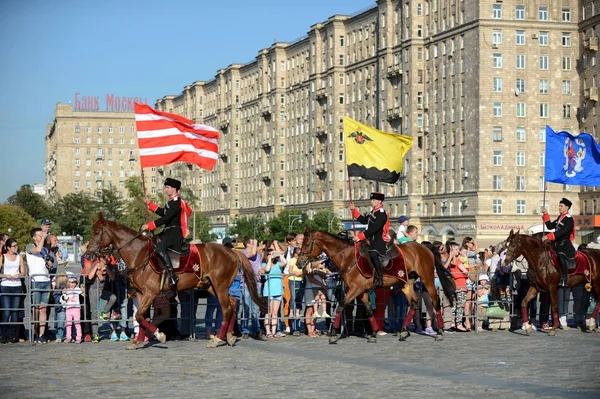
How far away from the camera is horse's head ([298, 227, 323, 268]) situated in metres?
25.4

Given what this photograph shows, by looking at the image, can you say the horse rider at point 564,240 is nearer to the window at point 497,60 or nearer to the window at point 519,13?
the window at point 497,60

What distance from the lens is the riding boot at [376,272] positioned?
25.5 metres

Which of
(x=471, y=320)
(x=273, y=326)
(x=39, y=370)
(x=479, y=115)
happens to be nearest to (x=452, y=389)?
(x=39, y=370)

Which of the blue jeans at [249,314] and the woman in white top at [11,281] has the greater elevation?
the woman in white top at [11,281]

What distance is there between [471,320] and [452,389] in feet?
43.6

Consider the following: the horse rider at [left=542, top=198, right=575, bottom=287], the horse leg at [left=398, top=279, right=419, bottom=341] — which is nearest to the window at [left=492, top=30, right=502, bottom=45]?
the horse rider at [left=542, top=198, right=575, bottom=287]

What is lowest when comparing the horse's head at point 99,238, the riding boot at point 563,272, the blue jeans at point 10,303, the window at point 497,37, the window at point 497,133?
the blue jeans at point 10,303

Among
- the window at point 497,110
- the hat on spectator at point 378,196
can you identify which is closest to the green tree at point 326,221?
the window at point 497,110

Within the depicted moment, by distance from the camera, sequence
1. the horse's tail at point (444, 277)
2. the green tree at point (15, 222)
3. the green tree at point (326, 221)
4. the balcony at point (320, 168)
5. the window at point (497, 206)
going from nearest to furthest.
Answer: the horse's tail at point (444, 277) → the window at point (497, 206) → the green tree at point (326, 221) → the green tree at point (15, 222) → the balcony at point (320, 168)

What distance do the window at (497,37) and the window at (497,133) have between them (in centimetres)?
721

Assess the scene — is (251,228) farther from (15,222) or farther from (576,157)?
(576,157)

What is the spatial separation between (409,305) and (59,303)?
752 cm

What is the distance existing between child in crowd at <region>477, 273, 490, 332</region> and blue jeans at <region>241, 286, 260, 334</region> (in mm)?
5748

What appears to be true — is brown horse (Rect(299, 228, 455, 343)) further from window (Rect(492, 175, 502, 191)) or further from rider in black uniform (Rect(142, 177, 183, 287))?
window (Rect(492, 175, 502, 191))
